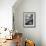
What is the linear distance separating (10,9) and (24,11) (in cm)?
118

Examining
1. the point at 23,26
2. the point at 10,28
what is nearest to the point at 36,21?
the point at 23,26

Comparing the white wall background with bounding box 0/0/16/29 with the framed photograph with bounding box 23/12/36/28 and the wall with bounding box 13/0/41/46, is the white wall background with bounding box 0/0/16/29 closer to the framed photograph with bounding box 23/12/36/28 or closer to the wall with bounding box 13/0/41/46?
the wall with bounding box 13/0/41/46

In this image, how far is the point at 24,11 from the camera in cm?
542

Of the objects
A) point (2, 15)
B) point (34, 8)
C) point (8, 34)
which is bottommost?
point (8, 34)

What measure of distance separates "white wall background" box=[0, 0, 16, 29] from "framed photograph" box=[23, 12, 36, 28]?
45.0 inches

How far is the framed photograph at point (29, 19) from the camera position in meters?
5.40

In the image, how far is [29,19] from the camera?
17.8 feet

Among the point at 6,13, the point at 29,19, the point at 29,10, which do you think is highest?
the point at 29,10

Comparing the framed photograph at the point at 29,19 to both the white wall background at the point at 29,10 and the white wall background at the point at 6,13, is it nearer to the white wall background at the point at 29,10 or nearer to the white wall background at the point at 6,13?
the white wall background at the point at 29,10

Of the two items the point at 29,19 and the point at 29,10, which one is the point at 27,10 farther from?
the point at 29,19

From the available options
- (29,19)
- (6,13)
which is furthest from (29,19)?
(6,13)

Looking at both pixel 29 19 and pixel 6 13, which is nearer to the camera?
pixel 6 13

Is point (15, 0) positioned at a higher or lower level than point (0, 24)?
higher

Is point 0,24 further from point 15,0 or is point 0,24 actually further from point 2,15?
point 15,0
